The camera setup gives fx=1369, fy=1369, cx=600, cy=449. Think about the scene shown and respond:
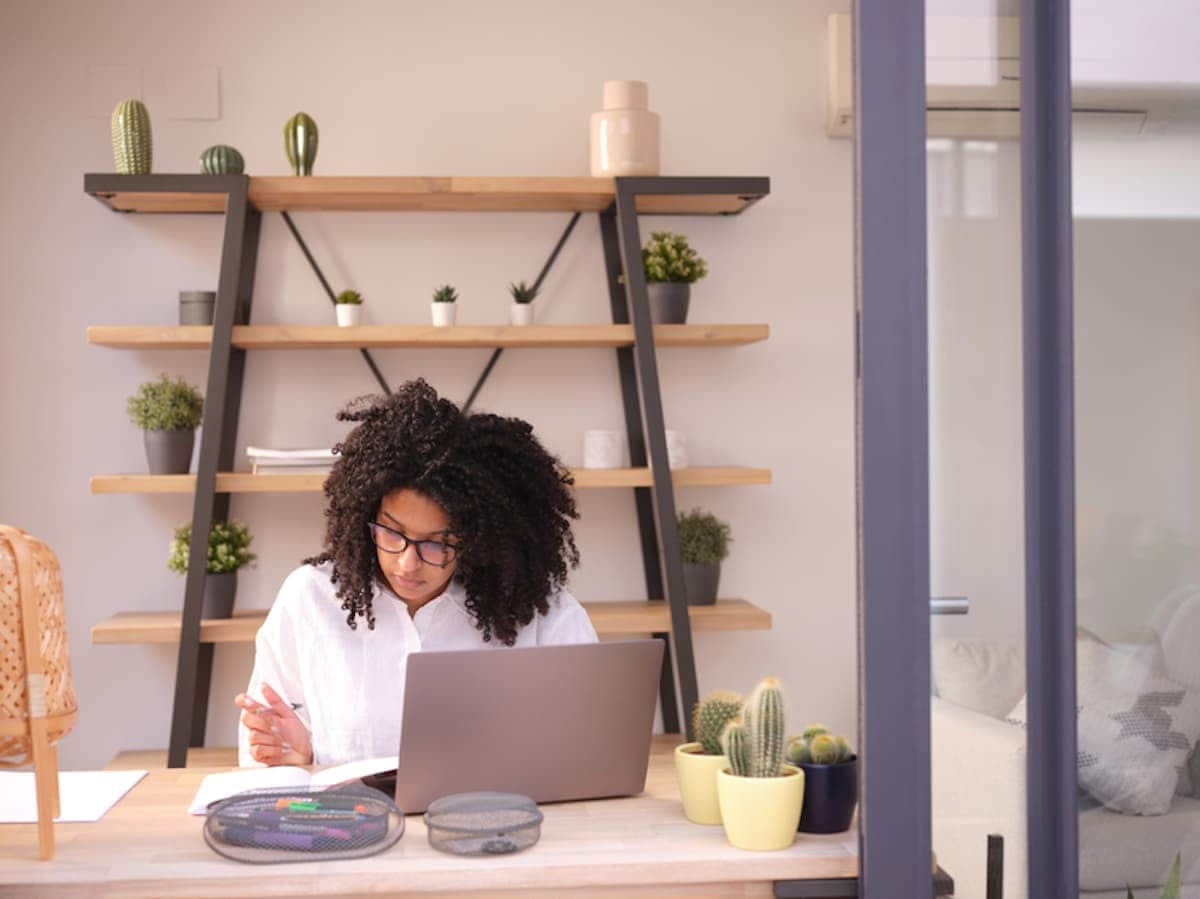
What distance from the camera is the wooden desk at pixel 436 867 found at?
142 centimetres

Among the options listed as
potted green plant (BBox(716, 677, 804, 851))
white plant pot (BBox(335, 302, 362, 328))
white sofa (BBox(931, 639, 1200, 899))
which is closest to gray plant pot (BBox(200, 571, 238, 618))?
white plant pot (BBox(335, 302, 362, 328))

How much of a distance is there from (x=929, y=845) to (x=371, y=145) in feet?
9.64

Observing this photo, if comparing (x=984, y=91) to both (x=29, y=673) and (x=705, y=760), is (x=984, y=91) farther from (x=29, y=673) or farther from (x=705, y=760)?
(x=29, y=673)

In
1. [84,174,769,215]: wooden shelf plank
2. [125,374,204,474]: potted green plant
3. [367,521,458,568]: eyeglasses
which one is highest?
[84,174,769,215]: wooden shelf plank

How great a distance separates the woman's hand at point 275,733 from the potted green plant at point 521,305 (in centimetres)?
169

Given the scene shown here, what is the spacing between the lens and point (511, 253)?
3.92 metres

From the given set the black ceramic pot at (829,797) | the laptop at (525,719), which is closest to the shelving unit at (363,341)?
the laptop at (525,719)

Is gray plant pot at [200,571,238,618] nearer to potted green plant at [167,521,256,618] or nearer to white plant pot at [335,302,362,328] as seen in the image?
potted green plant at [167,521,256,618]

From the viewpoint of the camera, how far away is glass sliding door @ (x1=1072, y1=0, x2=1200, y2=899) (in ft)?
4.65

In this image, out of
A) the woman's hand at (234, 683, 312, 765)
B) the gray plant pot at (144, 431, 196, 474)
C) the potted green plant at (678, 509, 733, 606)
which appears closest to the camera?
the woman's hand at (234, 683, 312, 765)

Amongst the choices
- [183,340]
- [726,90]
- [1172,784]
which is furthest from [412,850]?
[726,90]

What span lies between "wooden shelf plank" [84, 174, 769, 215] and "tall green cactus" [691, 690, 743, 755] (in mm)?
2203

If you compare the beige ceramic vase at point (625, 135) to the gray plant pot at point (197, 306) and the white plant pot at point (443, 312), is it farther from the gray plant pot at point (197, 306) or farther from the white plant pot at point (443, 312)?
the gray plant pot at point (197, 306)

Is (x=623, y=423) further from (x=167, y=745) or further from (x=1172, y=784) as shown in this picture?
(x=1172, y=784)
